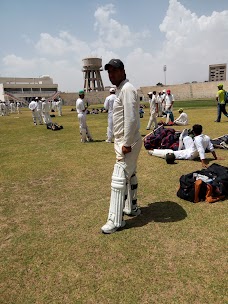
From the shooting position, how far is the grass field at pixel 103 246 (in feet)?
9.30

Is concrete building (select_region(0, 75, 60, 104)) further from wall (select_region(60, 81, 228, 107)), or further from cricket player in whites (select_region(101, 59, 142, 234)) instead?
cricket player in whites (select_region(101, 59, 142, 234))

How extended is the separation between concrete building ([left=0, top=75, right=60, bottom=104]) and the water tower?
12.7m

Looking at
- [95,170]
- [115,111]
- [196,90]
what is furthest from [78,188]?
[196,90]

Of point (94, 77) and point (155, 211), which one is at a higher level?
point (94, 77)

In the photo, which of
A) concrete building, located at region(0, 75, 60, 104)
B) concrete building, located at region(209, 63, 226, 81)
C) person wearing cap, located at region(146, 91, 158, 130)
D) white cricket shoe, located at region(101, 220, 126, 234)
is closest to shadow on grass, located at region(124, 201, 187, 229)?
white cricket shoe, located at region(101, 220, 126, 234)

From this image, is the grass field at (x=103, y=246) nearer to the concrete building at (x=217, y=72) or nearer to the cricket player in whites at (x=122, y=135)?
the cricket player in whites at (x=122, y=135)

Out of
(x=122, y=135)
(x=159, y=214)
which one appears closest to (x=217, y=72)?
(x=159, y=214)

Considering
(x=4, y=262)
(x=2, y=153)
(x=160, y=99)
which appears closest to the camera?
(x=4, y=262)

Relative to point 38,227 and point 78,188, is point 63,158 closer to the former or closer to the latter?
point 78,188

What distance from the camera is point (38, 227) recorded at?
429cm

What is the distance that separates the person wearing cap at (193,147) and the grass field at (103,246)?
3.58 ft

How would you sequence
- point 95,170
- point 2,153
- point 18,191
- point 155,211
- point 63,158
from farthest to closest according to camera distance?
1. point 2,153
2. point 63,158
3. point 95,170
4. point 18,191
5. point 155,211

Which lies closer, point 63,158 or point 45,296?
point 45,296

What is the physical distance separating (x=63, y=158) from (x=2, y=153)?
10.2 ft
